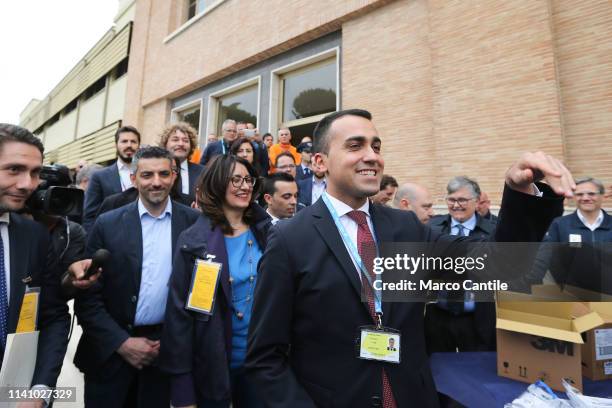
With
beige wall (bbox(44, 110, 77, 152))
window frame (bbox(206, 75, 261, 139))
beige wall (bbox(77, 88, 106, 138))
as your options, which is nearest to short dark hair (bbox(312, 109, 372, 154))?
window frame (bbox(206, 75, 261, 139))

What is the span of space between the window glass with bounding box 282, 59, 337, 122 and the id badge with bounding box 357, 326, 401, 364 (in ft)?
24.1

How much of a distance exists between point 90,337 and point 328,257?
63.3 inches

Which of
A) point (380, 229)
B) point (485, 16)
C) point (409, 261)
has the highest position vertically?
point (485, 16)

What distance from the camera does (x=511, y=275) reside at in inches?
51.7

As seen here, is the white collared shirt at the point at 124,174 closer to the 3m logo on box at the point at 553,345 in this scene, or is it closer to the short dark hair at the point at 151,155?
the short dark hair at the point at 151,155

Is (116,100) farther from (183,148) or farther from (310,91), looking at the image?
(183,148)

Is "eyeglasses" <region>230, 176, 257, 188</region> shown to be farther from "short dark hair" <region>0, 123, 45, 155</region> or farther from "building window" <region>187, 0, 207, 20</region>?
"building window" <region>187, 0, 207, 20</region>

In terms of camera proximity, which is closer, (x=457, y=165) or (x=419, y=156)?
(x=457, y=165)

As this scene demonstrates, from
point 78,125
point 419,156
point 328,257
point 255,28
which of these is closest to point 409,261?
point 328,257

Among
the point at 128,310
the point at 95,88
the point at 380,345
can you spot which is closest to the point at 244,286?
the point at 128,310

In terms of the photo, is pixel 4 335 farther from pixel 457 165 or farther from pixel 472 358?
pixel 457 165

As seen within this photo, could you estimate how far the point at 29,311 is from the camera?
1462 mm

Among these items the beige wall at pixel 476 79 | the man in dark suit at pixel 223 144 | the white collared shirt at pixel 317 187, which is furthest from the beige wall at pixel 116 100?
the white collared shirt at pixel 317 187

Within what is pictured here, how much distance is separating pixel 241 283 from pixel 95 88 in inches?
838
